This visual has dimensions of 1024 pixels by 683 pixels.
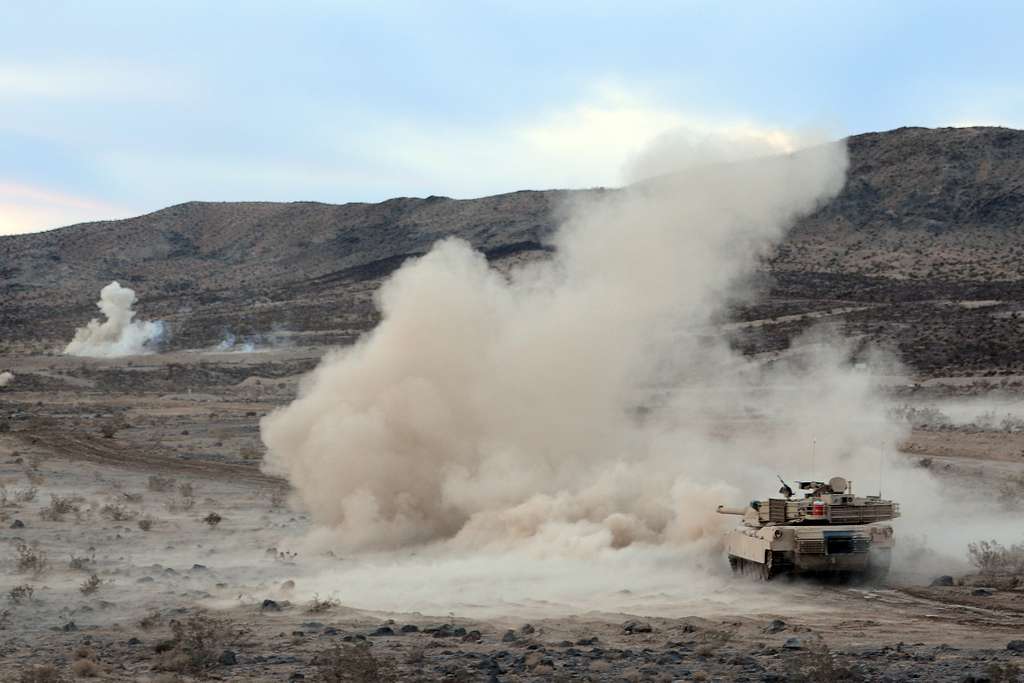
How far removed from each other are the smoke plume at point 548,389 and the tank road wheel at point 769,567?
2.58m

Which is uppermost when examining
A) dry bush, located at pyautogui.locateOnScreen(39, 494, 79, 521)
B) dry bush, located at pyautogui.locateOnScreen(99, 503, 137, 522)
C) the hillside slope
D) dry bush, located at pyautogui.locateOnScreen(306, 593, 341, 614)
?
the hillside slope

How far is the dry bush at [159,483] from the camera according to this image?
33.8 metres

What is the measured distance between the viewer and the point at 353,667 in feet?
46.3

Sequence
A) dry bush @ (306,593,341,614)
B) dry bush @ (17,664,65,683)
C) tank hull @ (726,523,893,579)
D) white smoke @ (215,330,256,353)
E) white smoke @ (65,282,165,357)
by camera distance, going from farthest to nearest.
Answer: white smoke @ (65,282,165,357) < white smoke @ (215,330,256,353) < tank hull @ (726,523,893,579) < dry bush @ (306,593,341,614) < dry bush @ (17,664,65,683)

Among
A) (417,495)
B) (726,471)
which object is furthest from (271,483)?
(726,471)

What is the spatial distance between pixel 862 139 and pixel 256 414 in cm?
6595

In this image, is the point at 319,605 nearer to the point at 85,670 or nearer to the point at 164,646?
the point at 164,646

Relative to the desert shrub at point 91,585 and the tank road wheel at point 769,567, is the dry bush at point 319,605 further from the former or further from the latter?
the tank road wheel at point 769,567

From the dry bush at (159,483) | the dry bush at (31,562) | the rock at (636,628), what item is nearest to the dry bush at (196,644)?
the dry bush at (31,562)

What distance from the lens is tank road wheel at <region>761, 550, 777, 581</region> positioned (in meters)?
20.8

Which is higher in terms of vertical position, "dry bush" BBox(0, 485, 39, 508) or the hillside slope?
the hillside slope

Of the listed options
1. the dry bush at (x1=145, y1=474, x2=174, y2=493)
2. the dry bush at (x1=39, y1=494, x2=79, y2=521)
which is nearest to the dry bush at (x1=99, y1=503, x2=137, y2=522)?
the dry bush at (x1=39, y1=494, x2=79, y2=521)

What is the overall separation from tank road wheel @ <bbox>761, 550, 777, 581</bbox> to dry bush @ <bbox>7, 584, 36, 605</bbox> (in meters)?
10.4

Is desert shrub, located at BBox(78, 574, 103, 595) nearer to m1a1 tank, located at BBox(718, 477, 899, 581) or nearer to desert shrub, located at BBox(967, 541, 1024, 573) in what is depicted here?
m1a1 tank, located at BBox(718, 477, 899, 581)
